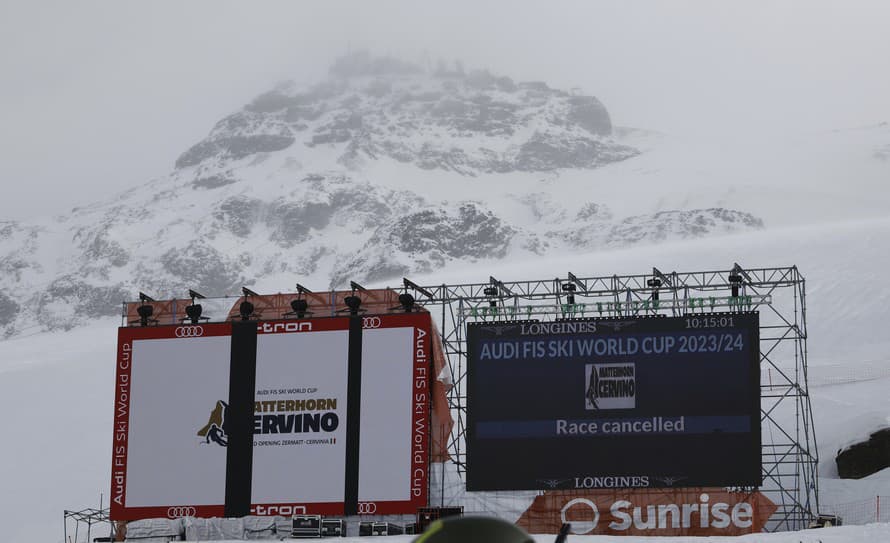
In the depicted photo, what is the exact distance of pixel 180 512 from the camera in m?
34.6

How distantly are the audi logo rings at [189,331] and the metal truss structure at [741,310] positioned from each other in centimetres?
559

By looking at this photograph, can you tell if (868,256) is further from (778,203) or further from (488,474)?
(778,203)

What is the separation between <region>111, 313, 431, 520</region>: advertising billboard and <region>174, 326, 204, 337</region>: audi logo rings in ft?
0.09

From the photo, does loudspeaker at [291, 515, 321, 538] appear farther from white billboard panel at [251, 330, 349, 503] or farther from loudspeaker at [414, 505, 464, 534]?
loudspeaker at [414, 505, 464, 534]

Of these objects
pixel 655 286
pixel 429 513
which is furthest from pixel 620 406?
pixel 429 513

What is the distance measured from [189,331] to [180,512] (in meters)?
4.75

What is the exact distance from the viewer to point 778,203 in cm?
19738

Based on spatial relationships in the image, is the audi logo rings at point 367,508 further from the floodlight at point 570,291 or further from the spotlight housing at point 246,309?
the floodlight at point 570,291

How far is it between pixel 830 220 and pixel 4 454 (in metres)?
136

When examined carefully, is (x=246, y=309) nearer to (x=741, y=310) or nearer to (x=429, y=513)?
(x=429, y=513)

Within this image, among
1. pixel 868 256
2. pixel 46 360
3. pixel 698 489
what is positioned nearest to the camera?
pixel 698 489

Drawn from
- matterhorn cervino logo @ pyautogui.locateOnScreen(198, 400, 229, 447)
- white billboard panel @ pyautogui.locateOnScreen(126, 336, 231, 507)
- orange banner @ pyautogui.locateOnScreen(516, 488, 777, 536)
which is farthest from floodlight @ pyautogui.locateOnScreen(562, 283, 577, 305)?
matterhorn cervino logo @ pyautogui.locateOnScreen(198, 400, 229, 447)

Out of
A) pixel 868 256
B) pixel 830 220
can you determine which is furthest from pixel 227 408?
pixel 830 220

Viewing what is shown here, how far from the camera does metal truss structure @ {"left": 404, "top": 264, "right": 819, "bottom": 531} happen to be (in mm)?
34250
